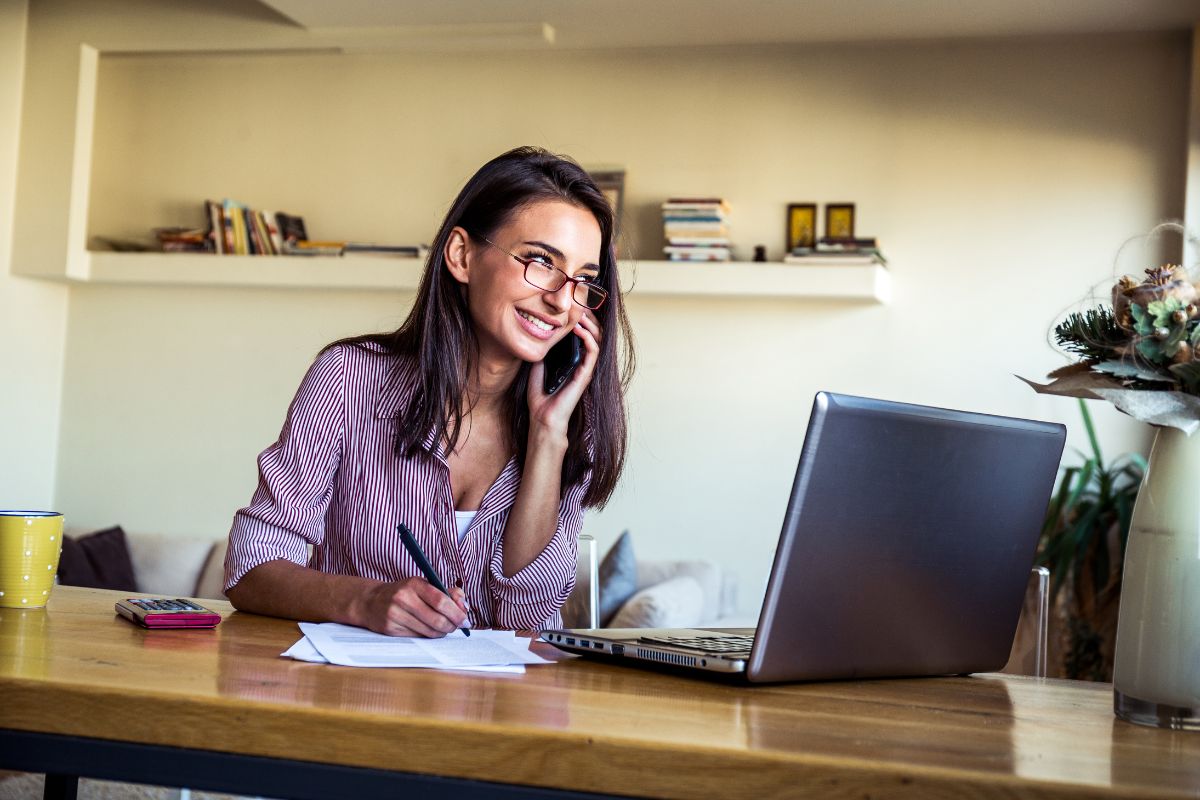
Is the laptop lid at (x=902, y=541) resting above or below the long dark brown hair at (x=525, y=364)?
below

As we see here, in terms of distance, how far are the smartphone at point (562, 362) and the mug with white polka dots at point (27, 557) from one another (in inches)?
28.1

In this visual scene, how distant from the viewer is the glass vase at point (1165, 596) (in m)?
1.03

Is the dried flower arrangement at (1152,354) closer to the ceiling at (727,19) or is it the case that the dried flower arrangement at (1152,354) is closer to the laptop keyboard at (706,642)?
the laptop keyboard at (706,642)

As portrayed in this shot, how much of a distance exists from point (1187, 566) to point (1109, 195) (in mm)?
3473

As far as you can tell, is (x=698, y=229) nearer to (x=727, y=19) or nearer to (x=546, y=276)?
(x=727, y=19)

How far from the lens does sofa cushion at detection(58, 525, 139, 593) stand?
4160 millimetres

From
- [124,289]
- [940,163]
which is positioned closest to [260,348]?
[124,289]

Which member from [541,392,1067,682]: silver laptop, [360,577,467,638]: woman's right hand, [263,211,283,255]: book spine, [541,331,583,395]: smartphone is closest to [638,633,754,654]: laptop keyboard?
[541,392,1067,682]: silver laptop

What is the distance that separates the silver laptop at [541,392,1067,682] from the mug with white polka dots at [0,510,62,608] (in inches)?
23.2

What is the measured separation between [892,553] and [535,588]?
682 millimetres

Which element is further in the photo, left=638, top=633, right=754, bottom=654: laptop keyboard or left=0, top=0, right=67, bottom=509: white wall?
left=0, top=0, right=67, bottom=509: white wall

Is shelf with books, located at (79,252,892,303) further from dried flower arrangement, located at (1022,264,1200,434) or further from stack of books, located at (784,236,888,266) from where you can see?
dried flower arrangement, located at (1022,264,1200,434)

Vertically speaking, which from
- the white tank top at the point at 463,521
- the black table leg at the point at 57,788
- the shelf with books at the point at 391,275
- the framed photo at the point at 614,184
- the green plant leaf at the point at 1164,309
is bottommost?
the black table leg at the point at 57,788

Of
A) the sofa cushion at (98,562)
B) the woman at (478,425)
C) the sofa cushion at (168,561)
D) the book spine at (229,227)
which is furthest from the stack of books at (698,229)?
the woman at (478,425)
